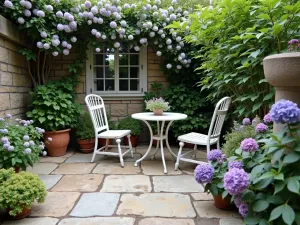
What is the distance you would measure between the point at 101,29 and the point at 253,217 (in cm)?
321

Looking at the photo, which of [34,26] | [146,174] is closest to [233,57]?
[146,174]

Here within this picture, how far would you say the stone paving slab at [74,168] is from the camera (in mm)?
Answer: 2746

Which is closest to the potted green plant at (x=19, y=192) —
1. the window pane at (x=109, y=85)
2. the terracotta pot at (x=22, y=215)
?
the terracotta pot at (x=22, y=215)

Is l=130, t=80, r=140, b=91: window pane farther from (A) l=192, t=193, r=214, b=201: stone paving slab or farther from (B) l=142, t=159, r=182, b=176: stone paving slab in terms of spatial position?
(A) l=192, t=193, r=214, b=201: stone paving slab

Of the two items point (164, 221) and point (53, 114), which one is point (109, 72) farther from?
point (164, 221)

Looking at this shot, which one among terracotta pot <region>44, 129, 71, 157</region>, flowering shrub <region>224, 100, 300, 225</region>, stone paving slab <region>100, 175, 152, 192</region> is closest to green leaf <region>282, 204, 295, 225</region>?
flowering shrub <region>224, 100, 300, 225</region>

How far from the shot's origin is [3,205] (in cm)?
161

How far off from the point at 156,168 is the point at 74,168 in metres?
1.01

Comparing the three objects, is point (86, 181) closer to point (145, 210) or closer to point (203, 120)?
point (145, 210)

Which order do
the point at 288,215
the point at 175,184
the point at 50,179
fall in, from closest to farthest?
the point at 288,215 < the point at 175,184 < the point at 50,179

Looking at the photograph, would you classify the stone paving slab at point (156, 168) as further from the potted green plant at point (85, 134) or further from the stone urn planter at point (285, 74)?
the stone urn planter at point (285, 74)

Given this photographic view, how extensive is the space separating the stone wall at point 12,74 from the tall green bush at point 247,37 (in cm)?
228

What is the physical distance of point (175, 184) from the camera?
2.37 metres

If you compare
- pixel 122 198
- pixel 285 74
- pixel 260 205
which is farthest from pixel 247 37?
pixel 122 198
